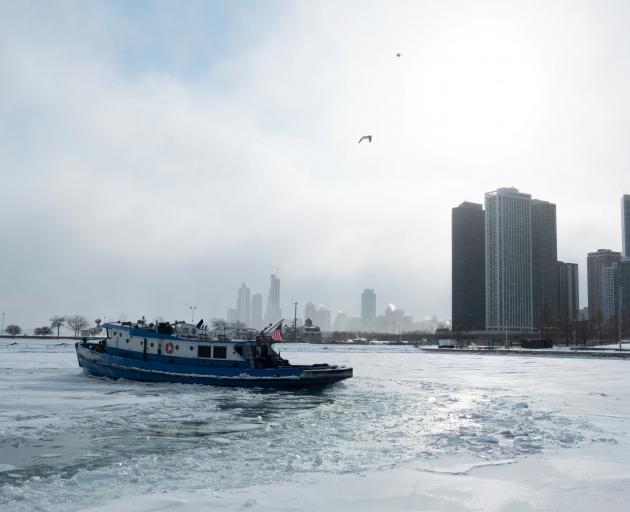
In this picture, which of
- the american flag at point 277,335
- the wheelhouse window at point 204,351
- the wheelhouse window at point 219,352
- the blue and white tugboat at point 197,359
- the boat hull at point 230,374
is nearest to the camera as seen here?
the boat hull at point 230,374

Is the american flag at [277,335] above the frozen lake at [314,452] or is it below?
above

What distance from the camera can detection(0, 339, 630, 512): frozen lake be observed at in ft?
39.8

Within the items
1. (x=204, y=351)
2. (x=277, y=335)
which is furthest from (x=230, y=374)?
(x=277, y=335)

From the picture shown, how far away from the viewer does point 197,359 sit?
41250mm

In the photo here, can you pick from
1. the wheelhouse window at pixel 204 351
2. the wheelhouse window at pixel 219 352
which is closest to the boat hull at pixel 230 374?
the wheelhouse window at pixel 204 351

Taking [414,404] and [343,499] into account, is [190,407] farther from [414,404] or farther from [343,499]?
[343,499]

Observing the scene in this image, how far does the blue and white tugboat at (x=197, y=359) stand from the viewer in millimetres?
38750

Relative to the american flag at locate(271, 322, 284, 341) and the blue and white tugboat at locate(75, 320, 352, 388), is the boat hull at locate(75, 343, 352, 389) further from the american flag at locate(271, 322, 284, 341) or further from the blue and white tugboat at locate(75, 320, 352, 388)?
the american flag at locate(271, 322, 284, 341)

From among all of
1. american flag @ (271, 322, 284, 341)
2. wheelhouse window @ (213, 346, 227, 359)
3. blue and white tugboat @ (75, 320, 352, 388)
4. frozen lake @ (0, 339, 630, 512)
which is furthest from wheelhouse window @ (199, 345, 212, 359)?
frozen lake @ (0, 339, 630, 512)

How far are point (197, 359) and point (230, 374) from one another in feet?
11.2

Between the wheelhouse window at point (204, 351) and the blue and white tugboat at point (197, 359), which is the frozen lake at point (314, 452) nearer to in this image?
the blue and white tugboat at point (197, 359)

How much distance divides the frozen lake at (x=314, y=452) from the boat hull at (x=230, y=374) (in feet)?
19.9

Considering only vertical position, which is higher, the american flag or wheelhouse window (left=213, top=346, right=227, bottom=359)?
the american flag

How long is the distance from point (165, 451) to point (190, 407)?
1124 centimetres
